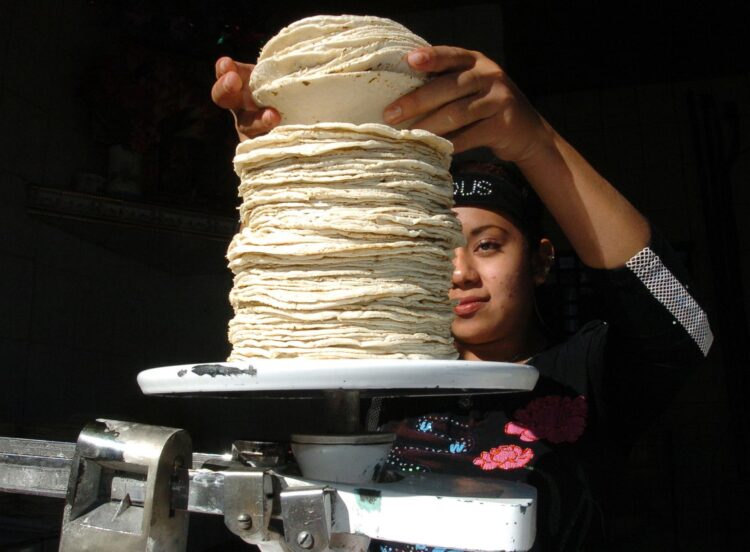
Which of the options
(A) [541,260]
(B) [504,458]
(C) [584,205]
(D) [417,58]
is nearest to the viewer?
(D) [417,58]

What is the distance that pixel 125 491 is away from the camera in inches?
17.6

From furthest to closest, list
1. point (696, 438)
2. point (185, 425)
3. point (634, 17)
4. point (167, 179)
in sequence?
point (696, 438)
point (634, 17)
point (185, 425)
point (167, 179)

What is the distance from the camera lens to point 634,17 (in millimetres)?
2367

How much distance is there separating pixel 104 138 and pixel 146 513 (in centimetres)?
160

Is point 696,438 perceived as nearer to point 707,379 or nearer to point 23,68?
point 707,379

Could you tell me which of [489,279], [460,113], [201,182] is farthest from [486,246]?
[201,182]

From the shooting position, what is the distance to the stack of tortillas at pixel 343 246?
52 centimetres

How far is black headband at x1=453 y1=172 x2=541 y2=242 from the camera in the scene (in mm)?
899

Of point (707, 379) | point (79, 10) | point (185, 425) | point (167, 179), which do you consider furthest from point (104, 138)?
point (707, 379)

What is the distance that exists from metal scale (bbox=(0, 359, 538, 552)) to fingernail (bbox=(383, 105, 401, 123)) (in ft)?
0.76

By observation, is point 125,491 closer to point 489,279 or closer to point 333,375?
point 333,375

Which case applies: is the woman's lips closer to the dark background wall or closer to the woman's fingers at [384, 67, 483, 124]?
the dark background wall

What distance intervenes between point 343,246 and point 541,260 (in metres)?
0.53

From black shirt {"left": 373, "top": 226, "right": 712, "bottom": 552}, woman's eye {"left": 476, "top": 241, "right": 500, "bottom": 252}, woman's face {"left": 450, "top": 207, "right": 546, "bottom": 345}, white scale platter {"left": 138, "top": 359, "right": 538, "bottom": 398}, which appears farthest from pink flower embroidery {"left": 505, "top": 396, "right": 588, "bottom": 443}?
white scale platter {"left": 138, "top": 359, "right": 538, "bottom": 398}
